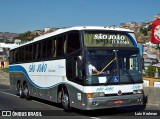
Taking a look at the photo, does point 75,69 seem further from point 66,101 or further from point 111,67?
point 66,101

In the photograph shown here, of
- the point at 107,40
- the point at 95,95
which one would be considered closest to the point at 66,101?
the point at 95,95

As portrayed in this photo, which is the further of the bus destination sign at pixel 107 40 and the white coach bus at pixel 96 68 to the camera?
the bus destination sign at pixel 107 40

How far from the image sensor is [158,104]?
52.9ft

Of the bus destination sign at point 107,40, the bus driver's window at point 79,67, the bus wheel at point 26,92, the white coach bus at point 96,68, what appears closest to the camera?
the white coach bus at point 96,68

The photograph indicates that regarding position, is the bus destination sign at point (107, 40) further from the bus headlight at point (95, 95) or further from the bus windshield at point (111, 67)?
the bus headlight at point (95, 95)

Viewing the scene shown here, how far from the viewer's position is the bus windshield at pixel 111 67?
39.2 ft

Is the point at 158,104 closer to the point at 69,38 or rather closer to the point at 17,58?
the point at 69,38

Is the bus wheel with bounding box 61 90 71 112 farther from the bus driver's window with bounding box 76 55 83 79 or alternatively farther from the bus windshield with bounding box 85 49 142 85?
the bus windshield with bounding box 85 49 142 85

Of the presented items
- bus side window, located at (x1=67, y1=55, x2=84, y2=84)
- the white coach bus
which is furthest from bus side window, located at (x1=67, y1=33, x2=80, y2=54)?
bus side window, located at (x1=67, y1=55, x2=84, y2=84)

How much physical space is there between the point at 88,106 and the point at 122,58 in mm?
2118

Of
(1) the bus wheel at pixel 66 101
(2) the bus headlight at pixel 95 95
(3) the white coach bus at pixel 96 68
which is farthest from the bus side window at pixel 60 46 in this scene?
(2) the bus headlight at pixel 95 95

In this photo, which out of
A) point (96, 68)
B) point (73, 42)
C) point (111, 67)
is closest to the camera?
point (96, 68)

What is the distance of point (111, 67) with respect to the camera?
12.2 metres

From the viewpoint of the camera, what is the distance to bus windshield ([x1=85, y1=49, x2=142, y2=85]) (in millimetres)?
11945
